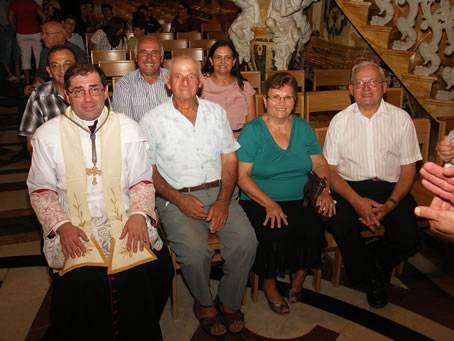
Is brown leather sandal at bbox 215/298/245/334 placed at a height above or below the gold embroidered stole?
below

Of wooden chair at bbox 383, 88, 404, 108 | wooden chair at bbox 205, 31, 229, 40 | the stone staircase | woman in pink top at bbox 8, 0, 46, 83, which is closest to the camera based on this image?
wooden chair at bbox 383, 88, 404, 108

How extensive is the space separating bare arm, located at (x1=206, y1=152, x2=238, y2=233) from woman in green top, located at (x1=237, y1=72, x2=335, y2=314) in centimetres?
7

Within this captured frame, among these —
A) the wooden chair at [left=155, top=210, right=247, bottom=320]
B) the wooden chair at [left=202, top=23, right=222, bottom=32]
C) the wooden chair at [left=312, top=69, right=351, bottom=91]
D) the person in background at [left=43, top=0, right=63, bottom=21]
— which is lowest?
the wooden chair at [left=155, top=210, right=247, bottom=320]

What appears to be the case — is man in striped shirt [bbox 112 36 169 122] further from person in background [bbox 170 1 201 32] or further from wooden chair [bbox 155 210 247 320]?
person in background [bbox 170 1 201 32]

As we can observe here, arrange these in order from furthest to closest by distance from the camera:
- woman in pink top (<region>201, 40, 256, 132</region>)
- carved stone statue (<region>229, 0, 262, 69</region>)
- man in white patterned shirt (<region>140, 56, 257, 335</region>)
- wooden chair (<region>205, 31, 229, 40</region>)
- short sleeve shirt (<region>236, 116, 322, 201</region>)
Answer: wooden chair (<region>205, 31, 229, 40</region>) < carved stone statue (<region>229, 0, 262, 69</region>) < woman in pink top (<region>201, 40, 256, 132</region>) < short sleeve shirt (<region>236, 116, 322, 201</region>) < man in white patterned shirt (<region>140, 56, 257, 335</region>)

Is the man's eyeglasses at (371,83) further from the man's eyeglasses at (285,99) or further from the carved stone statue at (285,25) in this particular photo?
the carved stone statue at (285,25)

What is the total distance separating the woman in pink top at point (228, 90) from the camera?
306 cm

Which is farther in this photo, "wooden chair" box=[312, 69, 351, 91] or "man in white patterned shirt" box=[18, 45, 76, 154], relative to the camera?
"wooden chair" box=[312, 69, 351, 91]

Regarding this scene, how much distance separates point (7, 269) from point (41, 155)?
3.83 feet

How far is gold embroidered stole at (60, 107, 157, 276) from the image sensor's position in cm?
182

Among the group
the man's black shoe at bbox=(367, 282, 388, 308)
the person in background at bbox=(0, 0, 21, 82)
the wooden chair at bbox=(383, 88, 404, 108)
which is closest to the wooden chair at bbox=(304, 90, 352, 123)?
the wooden chair at bbox=(383, 88, 404, 108)

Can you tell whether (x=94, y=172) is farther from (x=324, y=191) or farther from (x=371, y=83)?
(x=371, y=83)

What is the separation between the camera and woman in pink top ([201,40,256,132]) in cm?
306

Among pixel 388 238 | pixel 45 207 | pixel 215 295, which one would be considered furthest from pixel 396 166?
pixel 45 207
